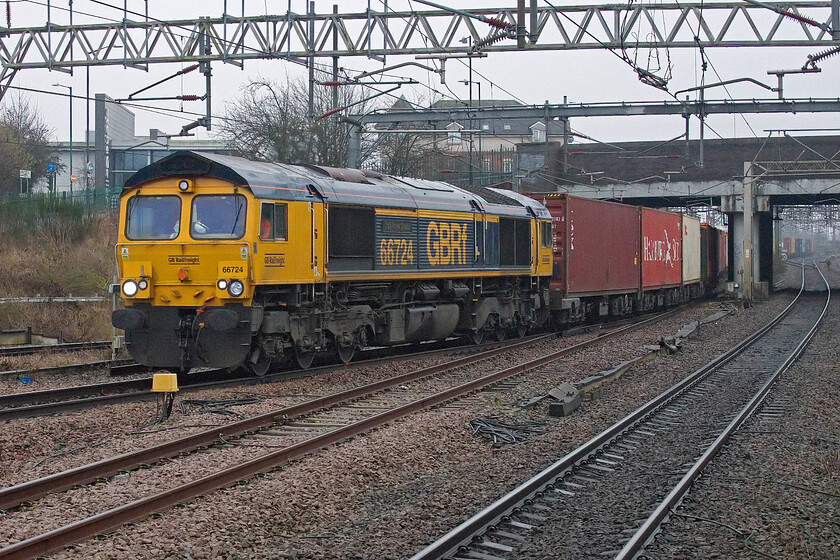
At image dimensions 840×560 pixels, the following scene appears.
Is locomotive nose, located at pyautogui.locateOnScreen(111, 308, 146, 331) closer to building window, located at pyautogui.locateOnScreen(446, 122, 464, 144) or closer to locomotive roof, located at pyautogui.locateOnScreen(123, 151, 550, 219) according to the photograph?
locomotive roof, located at pyautogui.locateOnScreen(123, 151, 550, 219)

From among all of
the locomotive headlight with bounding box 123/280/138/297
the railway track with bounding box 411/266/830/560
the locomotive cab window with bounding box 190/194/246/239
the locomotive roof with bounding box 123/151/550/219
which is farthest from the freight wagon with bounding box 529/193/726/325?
the locomotive headlight with bounding box 123/280/138/297

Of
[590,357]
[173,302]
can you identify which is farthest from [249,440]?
[590,357]

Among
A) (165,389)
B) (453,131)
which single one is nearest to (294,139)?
(453,131)

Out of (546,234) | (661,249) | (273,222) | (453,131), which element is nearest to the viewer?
(273,222)

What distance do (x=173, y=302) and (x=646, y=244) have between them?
65.0ft

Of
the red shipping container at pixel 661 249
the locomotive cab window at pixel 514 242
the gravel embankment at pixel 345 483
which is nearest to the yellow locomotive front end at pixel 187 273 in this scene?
the gravel embankment at pixel 345 483

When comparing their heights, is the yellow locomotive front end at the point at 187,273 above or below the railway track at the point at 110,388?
above

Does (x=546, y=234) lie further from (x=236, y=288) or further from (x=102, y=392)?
(x=102, y=392)

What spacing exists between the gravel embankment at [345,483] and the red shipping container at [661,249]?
55.2 ft

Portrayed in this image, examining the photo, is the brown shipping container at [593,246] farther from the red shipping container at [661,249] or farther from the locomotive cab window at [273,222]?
the locomotive cab window at [273,222]

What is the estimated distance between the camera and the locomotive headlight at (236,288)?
13.1 m

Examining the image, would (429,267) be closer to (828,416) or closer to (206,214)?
(206,214)

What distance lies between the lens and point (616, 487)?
8.45 m

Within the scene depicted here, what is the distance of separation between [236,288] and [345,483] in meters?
5.47
